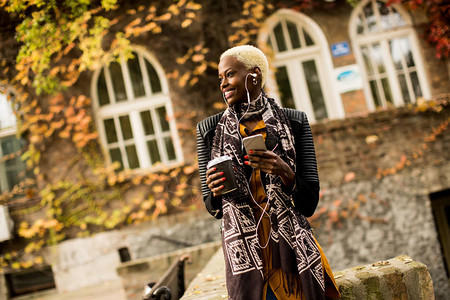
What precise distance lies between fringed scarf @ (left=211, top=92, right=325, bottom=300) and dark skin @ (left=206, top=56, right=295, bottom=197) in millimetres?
68

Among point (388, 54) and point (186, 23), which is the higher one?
point (186, 23)

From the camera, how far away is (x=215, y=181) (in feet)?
5.36

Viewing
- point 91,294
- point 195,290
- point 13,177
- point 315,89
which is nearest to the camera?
point 195,290

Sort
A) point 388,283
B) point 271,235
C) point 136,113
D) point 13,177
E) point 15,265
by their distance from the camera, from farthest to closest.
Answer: point 136,113, point 13,177, point 15,265, point 388,283, point 271,235

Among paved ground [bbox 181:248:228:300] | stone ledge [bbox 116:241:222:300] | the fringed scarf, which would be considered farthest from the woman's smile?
stone ledge [bbox 116:241:222:300]

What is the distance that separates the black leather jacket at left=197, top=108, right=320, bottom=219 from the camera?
1747 mm

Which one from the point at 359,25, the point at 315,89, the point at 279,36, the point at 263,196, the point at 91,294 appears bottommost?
the point at 91,294

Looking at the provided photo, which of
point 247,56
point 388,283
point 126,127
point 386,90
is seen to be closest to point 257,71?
point 247,56

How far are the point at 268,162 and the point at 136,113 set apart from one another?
587 cm

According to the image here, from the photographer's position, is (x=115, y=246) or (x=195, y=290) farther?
(x=115, y=246)

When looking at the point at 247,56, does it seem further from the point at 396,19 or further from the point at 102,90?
the point at 396,19

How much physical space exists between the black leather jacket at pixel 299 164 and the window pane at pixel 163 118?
5.36 metres

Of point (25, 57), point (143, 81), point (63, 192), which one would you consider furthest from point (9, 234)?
point (25, 57)

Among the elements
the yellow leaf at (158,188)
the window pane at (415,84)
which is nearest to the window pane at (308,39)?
the window pane at (415,84)
